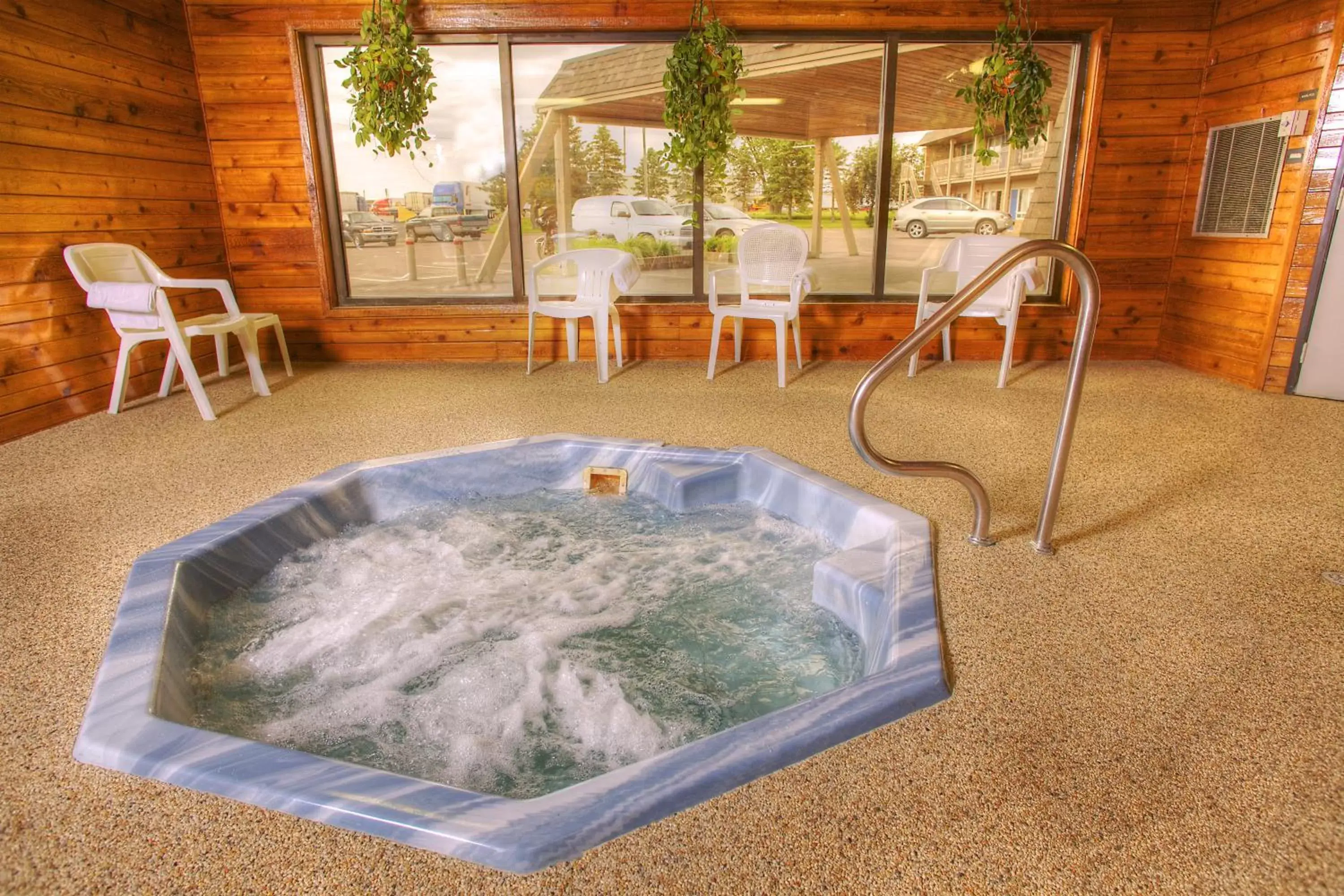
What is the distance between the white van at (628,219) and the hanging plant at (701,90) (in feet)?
1.60

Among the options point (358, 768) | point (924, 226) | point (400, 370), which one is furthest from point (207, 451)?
point (924, 226)

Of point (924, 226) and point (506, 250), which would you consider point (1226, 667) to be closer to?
point (924, 226)

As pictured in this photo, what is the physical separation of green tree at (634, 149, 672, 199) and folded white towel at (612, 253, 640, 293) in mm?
723

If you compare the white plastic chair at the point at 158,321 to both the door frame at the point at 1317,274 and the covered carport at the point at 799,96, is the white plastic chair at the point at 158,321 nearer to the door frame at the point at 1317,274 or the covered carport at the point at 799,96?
the covered carport at the point at 799,96

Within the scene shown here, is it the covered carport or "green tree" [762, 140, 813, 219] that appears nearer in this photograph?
the covered carport

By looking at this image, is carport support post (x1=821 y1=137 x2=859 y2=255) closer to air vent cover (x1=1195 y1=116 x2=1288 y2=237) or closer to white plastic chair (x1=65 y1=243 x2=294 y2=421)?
air vent cover (x1=1195 y1=116 x2=1288 y2=237)

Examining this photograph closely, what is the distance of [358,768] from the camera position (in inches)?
45.9

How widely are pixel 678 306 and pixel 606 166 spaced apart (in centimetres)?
98

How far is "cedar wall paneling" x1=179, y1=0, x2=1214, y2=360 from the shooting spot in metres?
4.19

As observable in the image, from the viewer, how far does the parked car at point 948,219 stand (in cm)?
470

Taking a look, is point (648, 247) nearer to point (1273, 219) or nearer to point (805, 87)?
point (805, 87)

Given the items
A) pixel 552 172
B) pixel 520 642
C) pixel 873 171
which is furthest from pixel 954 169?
pixel 520 642

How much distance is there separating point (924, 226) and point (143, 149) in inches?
172

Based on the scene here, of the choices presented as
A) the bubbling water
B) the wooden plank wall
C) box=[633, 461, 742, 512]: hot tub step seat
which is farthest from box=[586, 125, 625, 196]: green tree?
the wooden plank wall
